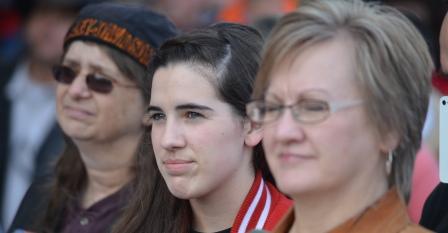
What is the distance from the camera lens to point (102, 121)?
4.57 metres

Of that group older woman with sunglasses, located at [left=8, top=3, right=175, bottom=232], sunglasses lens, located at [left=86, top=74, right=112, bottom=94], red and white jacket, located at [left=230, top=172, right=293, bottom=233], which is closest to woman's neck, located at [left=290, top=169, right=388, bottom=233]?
red and white jacket, located at [left=230, top=172, right=293, bottom=233]

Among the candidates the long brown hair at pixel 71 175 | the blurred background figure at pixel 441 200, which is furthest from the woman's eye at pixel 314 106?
the long brown hair at pixel 71 175

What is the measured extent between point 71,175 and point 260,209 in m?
1.38

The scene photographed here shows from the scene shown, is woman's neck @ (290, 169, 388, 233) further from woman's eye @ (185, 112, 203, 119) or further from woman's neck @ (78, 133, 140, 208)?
woman's neck @ (78, 133, 140, 208)

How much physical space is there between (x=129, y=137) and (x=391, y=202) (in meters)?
2.05

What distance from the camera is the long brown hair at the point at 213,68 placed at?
3.67m

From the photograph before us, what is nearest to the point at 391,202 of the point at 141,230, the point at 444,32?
the point at 444,32

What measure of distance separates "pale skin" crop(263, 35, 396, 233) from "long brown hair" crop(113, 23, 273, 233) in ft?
2.67

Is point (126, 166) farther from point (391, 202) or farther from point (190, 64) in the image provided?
point (391, 202)

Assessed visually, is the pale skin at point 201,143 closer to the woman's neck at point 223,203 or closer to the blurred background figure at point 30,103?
the woman's neck at point 223,203

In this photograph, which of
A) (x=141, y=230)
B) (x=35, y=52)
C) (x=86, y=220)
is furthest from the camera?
(x=35, y=52)

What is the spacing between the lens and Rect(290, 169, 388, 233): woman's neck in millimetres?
2801

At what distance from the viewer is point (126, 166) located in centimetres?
459

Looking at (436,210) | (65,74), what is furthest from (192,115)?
(65,74)
